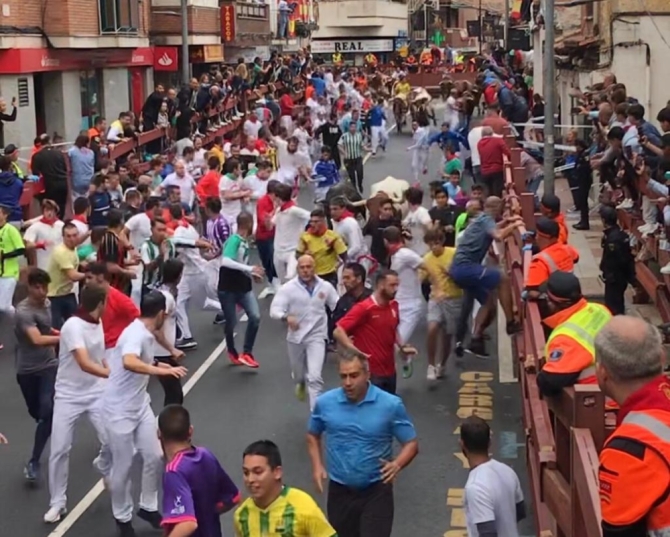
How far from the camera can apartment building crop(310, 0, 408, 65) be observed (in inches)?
3019

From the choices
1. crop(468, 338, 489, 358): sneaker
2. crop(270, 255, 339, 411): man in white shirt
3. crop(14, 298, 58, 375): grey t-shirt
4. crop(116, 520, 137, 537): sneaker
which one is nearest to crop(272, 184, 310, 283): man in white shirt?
crop(468, 338, 489, 358): sneaker

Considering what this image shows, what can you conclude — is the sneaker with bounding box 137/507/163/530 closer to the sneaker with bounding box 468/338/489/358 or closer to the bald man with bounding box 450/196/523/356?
the bald man with bounding box 450/196/523/356

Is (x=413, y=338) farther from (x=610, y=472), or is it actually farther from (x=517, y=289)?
(x=610, y=472)

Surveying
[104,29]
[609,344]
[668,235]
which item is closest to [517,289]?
[668,235]

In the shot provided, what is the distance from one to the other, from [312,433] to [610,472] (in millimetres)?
3437

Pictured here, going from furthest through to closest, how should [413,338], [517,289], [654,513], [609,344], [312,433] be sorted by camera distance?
[413,338] → [517,289] → [312,433] → [609,344] → [654,513]

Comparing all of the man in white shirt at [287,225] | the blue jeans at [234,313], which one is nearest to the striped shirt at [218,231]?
the man in white shirt at [287,225]

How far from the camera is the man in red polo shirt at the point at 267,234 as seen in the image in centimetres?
1641

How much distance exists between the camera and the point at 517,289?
37.5 feet

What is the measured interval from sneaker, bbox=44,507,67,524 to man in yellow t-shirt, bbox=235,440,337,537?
3777 millimetres

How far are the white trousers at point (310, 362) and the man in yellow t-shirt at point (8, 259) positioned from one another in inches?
171

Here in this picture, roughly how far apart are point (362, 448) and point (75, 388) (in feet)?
9.69

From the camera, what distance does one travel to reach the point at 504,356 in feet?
43.8

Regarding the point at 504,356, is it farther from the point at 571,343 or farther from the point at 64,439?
the point at 571,343
